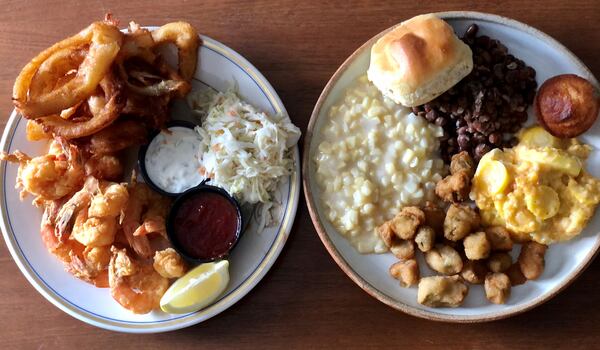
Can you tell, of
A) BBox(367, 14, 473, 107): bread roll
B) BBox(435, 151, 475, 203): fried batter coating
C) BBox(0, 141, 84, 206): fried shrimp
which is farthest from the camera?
BBox(0, 141, 84, 206): fried shrimp

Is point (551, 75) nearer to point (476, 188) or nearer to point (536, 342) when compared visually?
point (476, 188)

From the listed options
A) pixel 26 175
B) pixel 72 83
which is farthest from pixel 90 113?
pixel 26 175

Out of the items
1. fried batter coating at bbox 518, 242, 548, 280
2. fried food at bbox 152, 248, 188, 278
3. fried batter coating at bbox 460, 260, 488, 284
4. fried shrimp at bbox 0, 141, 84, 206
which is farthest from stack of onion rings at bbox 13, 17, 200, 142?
fried batter coating at bbox 518, 242, 548, 280

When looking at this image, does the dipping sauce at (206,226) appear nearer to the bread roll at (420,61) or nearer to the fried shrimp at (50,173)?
the fried shrimp at (50,173)

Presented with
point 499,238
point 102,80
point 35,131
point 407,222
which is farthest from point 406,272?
point 35,131

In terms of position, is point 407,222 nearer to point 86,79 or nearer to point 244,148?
point 244,148

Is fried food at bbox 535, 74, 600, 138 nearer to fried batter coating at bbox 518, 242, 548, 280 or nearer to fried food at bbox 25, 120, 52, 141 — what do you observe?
fried batter coating at bbox 518, 242, 548, 280
